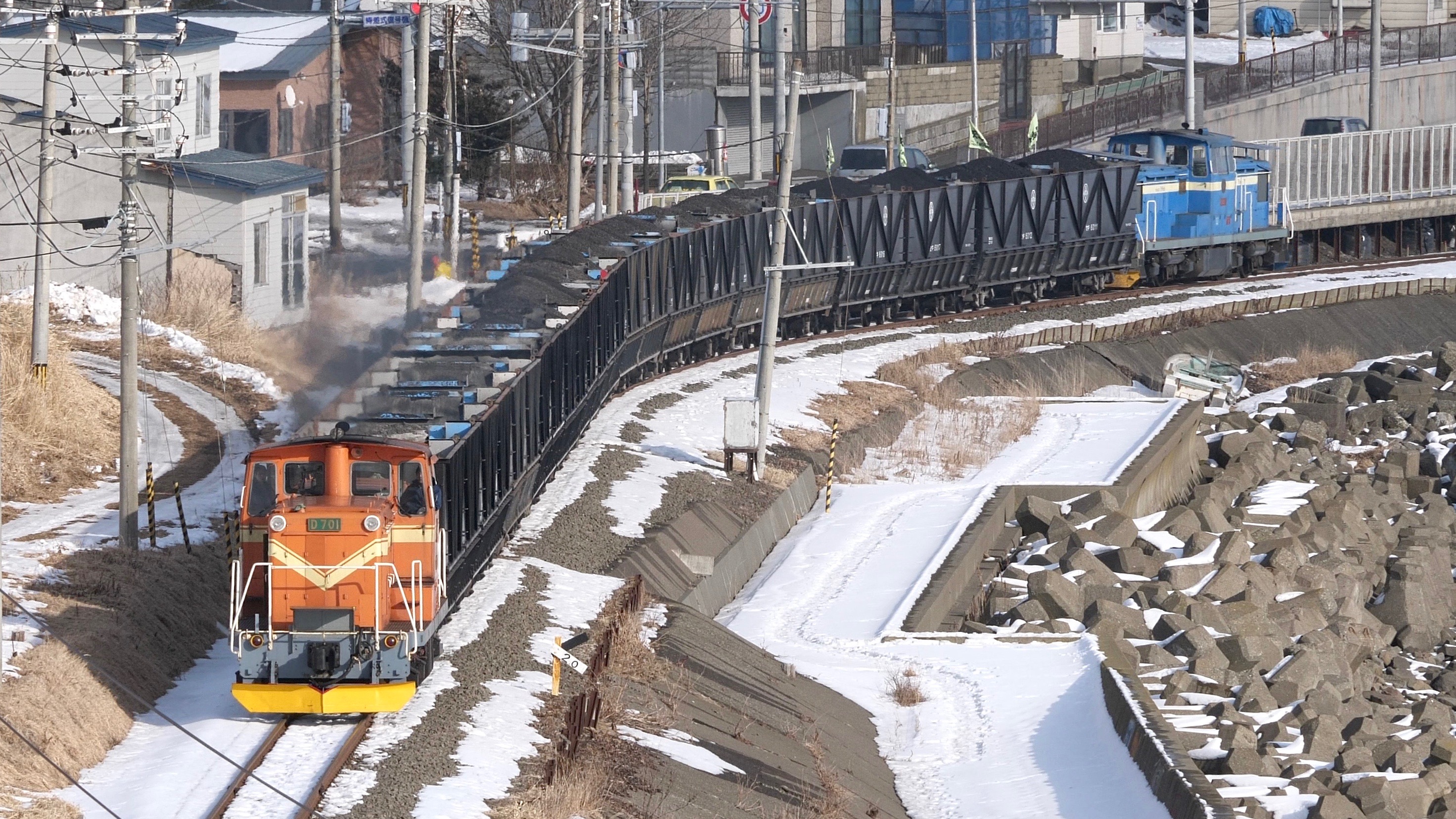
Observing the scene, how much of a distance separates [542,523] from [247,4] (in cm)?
5972

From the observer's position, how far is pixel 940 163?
273ft

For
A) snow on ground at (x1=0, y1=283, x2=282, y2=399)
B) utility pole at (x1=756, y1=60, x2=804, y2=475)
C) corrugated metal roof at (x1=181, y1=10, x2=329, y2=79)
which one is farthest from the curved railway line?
corrugated metal roof at (x1=181, y1=10, x2=329, y2=79)

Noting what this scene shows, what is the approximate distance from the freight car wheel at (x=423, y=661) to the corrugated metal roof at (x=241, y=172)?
2532 cm

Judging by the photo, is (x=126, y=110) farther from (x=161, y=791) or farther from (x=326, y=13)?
(x=326, y=13)

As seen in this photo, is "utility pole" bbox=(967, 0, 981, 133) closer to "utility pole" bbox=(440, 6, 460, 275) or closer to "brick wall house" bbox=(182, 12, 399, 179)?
"brick wall house" bbox=(182, 12, 399, 179)

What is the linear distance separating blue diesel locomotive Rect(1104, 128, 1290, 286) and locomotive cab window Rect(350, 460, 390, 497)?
37.7 m

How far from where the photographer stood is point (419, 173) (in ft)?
121

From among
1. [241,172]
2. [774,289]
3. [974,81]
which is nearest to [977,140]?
[974,81]

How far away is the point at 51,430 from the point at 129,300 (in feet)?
26.9

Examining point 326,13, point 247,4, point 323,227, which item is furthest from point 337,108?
point 247,4

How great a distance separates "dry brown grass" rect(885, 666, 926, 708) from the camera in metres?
23.0

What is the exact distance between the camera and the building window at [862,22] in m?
90.3

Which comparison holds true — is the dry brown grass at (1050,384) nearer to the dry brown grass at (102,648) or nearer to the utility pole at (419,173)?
the utility pole at (419,173)

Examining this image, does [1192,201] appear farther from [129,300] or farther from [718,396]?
[129,300]
